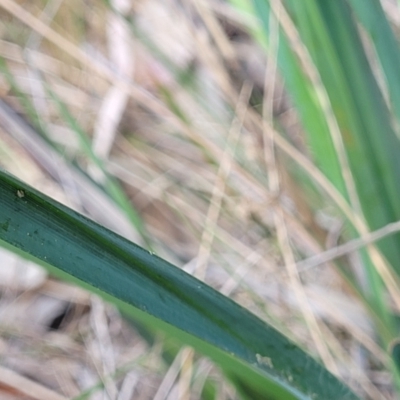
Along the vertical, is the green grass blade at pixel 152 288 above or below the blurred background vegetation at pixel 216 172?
below

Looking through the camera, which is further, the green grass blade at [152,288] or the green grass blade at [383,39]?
the green grass blade at [383,39]

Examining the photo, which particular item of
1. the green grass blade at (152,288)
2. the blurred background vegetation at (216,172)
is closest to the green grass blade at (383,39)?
the blurred background vegetation at (216,172)

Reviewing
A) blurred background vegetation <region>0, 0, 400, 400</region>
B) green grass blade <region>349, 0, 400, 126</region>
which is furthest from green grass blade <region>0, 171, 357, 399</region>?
green grass blade <region>349, 0, 400, 126</region>

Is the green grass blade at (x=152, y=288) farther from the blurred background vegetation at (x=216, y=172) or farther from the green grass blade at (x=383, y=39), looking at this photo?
the green grass blade at (x=383, y=39)

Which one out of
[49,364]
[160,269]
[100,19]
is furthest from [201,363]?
[100,19]

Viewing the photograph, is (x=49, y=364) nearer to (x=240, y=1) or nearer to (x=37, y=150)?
(x=37, y=150)

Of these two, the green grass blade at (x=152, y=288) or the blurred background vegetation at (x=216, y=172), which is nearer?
the green grass blade at (x=152, y=288)

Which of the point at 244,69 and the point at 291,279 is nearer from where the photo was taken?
the point at 291,279
